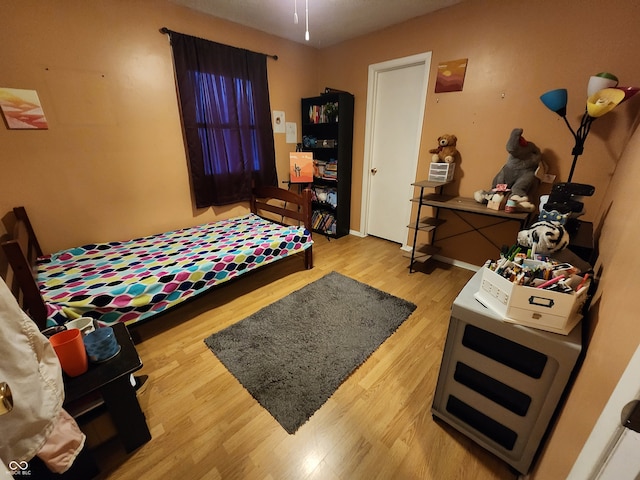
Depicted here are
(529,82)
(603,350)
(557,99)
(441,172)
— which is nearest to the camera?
(603,350)

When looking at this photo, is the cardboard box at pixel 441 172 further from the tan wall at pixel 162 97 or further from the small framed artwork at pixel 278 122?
the small framed artwork at pixel 278 122

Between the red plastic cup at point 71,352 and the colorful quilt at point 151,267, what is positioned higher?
the red plastic cup at point 71,352

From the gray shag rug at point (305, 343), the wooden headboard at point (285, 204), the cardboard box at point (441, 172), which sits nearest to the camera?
the gray shag rug at point (305, 343)

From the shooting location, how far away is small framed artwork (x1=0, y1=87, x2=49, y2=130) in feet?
6.06

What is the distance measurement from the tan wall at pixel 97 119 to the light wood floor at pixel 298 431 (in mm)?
1202

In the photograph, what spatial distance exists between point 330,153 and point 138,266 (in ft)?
8.98

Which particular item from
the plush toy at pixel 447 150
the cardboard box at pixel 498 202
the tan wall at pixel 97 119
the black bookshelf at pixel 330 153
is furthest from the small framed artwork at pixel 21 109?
the cardboard box at pixel 498 202

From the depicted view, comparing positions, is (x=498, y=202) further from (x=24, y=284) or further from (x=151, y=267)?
(x=24, y=284)

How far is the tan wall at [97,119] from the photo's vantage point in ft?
6.29

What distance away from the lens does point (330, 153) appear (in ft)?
12.3

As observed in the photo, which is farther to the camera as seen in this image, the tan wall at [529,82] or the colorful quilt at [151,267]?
the tan wall at [529,82]

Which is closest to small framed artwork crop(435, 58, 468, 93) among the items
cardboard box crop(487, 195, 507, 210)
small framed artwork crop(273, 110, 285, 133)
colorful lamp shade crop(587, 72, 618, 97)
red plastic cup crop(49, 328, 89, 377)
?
colorful lamp shade crop(587, 72, 618, 97)

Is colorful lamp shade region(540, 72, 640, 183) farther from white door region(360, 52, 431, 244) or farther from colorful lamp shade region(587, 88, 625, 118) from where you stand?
white door region(360, 52, 431, 244)

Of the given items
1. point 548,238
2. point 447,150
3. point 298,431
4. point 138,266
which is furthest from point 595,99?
point 138,266
